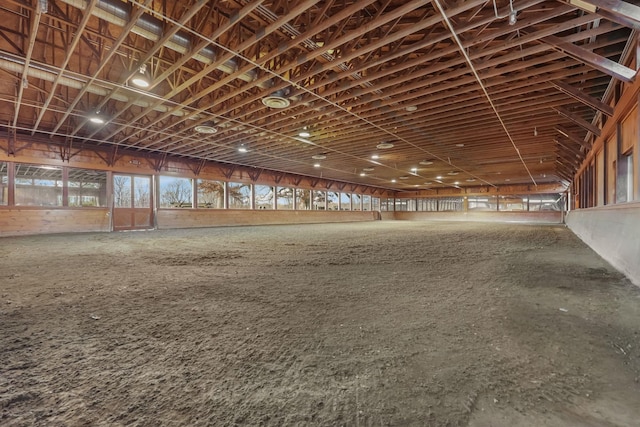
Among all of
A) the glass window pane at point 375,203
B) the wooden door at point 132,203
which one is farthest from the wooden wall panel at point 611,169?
the glass window pane at point 375,203

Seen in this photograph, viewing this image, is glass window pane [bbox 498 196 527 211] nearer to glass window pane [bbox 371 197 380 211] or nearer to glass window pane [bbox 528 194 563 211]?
glass window pane [bbox 528 194 563 211]

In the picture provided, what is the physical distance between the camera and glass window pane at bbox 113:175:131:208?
13.0 m

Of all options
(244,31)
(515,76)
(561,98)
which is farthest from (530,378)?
(561,98)

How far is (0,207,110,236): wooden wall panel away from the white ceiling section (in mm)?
2912

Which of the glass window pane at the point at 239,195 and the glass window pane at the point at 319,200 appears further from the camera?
the glass window pane at the point at 319,200

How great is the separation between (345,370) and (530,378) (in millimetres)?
967

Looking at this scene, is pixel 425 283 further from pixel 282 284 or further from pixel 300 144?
pixel 300 144

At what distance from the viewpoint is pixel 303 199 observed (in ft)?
74.9

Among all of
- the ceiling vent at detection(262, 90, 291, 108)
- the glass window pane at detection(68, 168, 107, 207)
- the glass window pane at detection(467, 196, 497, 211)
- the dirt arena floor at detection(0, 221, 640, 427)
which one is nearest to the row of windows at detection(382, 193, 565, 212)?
the glass window pane at detection(467, 196, 497, 211)

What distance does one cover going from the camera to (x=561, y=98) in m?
6.94

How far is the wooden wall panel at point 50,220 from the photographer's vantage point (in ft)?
33.3

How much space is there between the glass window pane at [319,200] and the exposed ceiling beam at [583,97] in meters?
18.5

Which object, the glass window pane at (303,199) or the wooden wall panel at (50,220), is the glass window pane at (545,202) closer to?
the glass window pane at (303,199)

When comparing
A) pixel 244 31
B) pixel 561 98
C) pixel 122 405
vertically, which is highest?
pixel 244 31
